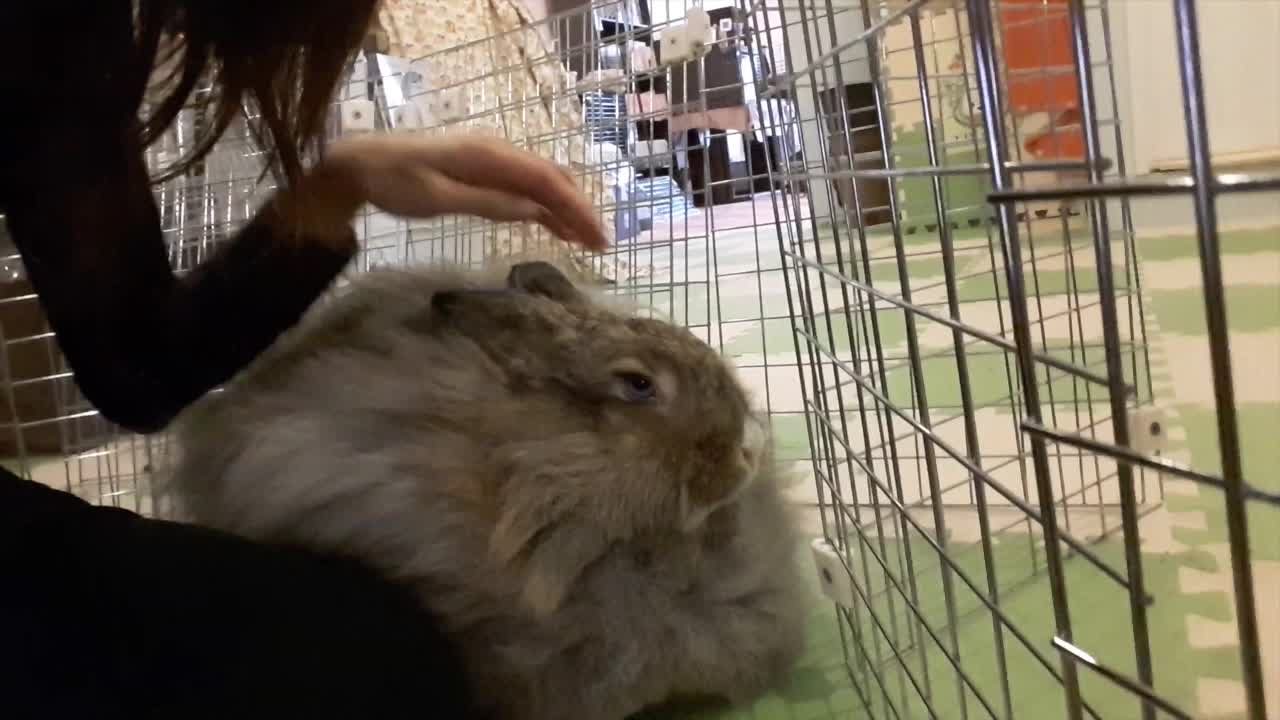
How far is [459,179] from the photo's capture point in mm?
971

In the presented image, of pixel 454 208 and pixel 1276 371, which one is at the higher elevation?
pixel 454 208

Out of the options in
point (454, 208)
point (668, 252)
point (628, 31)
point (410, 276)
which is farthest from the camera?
point (668, 252)

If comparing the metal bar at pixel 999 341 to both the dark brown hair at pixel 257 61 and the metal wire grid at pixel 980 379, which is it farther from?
the dark brown hair at pixel 257 61

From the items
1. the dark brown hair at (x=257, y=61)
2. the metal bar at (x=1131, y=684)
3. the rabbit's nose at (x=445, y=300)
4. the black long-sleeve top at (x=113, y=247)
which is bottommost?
the metal bar at (x=1131, y=684)

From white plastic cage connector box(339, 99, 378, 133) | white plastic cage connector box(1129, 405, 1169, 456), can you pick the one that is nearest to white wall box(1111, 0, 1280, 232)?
white plastic cage connector box(1129, 405, 1169, 456)

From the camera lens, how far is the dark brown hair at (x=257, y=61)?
2.72ft

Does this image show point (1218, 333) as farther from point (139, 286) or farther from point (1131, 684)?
point (139, 286)

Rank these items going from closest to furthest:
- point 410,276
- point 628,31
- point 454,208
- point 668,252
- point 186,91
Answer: point 186,91
point 454,208
point 410,276
point 628,31
point 668,252

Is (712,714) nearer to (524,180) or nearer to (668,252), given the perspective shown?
(524,180)

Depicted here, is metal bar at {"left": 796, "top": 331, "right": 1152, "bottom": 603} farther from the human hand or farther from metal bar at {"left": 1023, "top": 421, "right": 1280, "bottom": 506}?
the human hand

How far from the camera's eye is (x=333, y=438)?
2.99 feet

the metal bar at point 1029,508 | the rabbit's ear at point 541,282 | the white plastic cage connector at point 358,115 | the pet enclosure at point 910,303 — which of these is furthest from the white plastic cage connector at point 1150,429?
the white plastic cage connector at point 358,115

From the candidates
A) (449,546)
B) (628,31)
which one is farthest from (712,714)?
(628,31)

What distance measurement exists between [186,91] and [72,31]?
123 millimetres
